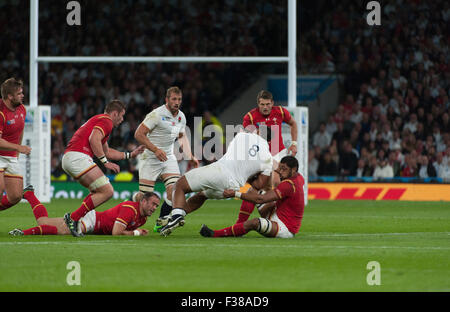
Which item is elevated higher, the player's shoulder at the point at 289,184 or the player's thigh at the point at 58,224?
the player's shoulder at the point at 289,184

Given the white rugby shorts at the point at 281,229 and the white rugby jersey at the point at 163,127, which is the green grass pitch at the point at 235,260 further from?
the white rugby jersey at the point at 163,127

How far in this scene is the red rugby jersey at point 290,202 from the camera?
Answer: 12.0 meters

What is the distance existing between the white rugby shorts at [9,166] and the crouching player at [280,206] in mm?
2679

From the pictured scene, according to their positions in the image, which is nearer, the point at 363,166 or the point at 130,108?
the point at 363,166

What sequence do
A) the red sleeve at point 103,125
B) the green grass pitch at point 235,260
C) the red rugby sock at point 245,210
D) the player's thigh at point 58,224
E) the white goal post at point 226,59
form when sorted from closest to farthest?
the green grass pitch at point 235,260, the player's thigh at point 58,224, the red sleeve at point 103,125, the red rugby sock at point 245,210, the white goal post at point 226,59

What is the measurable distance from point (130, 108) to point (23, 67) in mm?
4596

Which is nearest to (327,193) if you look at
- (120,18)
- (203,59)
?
(203,59)

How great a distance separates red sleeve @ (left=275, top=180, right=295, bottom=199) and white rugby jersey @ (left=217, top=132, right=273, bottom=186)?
0.43 m

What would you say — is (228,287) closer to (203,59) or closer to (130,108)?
(203,59)

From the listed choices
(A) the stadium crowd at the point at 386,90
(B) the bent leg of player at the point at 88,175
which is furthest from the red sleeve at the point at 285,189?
(A) the stadium crowd at the point at 386,90

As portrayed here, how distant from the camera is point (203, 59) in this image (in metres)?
21.3

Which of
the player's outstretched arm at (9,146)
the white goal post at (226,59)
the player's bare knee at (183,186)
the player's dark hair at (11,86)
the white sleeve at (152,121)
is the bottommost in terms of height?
the player's bare knee at (183,186)

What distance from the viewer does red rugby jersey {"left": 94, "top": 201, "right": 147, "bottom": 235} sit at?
1246cm

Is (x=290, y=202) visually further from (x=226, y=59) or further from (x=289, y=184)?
(x=226, y=59)
